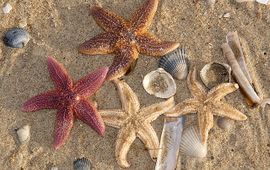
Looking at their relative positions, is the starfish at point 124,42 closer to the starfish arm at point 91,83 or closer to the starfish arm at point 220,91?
the starfish arm at point 91,83

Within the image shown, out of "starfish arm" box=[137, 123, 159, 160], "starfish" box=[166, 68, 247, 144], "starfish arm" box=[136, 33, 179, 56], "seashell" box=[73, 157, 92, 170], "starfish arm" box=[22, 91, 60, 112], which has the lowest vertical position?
"seashell" box=[73, 157, 92, 170]

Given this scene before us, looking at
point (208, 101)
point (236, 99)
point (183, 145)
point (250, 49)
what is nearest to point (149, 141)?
point (183, 145)

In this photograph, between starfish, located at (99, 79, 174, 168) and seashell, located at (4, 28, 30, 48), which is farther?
seashell, located at (4, 28, 30, 48)

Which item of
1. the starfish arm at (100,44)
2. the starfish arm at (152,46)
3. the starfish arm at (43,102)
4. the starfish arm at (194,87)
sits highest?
the starfish arm at (100,44)

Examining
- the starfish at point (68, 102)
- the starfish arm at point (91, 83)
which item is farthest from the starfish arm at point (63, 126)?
the starfish arm at point (91, 83)

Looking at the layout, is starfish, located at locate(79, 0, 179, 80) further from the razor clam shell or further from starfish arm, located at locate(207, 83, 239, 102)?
the razor clam shell

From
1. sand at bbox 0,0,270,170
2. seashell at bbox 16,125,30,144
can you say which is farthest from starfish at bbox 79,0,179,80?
seashell at bbox 16,125,30,144
